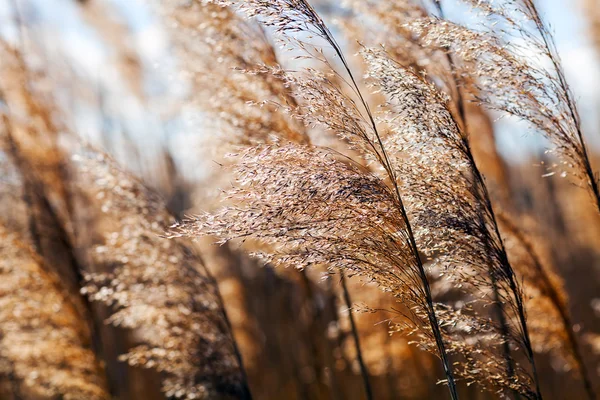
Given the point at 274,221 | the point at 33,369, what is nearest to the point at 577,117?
the point at 274,221

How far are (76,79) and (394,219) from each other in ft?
38.7

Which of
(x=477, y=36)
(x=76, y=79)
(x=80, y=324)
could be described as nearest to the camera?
(x=477, y=36)

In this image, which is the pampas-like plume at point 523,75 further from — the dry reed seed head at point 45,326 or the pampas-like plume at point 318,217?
the dry reed seed head at point 45,326

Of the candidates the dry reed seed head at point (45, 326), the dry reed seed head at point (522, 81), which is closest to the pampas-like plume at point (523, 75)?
the dry reed seed head at point (522, 81)

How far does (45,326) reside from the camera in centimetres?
584

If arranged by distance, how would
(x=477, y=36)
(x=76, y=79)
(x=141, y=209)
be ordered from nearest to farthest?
(x=477, y=36)
(x=141, y=209)
(x=76, y=79)

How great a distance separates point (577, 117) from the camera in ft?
9.56

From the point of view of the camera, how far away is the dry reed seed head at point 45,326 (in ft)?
18.4

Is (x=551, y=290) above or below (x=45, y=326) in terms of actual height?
below

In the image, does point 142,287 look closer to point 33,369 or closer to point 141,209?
point 141,209

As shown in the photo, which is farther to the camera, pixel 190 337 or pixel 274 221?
pixel 190 337

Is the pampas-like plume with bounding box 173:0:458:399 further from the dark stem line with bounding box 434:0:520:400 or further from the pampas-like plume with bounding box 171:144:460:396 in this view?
the dark stem line with bounding box 434:0:520:400

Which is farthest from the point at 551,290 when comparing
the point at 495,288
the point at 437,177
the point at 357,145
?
the point at 357,145

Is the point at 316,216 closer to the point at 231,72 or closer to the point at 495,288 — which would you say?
the point at 495,288
